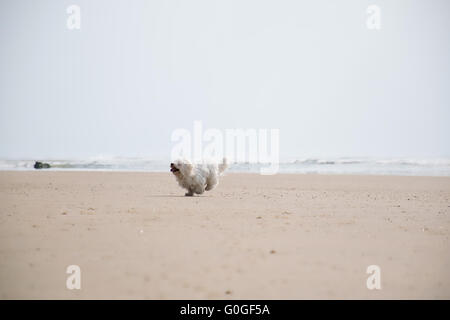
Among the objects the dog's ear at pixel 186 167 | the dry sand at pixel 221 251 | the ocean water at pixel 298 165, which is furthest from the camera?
the ocean water at pixel 298 165

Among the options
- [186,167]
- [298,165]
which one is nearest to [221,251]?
[186,167]

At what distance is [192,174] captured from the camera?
12602 mm

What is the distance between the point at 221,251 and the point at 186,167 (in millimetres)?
7299

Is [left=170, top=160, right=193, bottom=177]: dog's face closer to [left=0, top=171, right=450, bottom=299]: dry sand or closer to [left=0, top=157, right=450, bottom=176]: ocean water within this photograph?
[left=0, top=171, right=450, bottom=299]: dry sand

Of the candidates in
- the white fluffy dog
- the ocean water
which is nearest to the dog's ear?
the white fluffy dog

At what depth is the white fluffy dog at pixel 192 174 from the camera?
12539 millimetres

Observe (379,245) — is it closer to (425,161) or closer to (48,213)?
(48,213)

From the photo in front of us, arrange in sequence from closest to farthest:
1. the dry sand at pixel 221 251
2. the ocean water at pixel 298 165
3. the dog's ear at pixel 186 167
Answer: the dry sand at pixel 221 251, the dog's ear at pixel 186 167, the ocean water at pixel 298 165

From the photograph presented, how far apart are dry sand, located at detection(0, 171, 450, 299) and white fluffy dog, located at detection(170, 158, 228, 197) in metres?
3.17

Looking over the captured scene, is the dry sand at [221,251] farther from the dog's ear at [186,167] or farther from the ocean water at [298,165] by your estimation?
the ocean water at [298,165]

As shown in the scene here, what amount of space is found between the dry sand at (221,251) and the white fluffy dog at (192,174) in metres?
3.17

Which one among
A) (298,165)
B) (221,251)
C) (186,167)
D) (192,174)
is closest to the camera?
(221,251)

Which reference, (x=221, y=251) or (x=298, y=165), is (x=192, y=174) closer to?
(x=221, y=251)

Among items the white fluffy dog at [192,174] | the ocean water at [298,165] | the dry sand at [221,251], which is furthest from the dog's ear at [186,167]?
the ocean water at [298,165]
